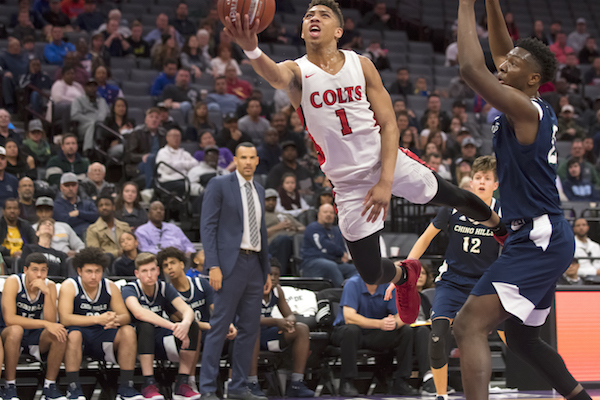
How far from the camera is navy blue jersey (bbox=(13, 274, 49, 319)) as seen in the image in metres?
6.39

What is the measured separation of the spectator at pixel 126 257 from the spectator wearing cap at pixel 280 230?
1824 mm

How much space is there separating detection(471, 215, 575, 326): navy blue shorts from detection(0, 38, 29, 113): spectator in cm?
972

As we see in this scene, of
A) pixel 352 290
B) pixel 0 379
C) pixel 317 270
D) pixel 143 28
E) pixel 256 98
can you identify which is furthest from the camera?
pixel 143 28

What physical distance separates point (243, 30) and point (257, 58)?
171mm

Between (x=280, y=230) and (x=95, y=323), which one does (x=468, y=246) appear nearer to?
(x=95, y=323)

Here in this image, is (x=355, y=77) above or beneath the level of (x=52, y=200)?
above

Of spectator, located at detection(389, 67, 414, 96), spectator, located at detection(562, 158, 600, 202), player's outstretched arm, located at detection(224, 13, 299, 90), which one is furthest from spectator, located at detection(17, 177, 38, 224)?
spectator, located at detection(562, 158, 600, 202)

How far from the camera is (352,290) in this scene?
23.5 feet

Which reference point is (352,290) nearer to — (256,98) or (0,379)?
(0,379)

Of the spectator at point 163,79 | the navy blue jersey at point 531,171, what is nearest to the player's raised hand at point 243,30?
the navy blue jersey at point 531,171

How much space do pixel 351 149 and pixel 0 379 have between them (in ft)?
12.7

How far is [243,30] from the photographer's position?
356 cm

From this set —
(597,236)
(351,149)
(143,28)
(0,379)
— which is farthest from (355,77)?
(143,28)

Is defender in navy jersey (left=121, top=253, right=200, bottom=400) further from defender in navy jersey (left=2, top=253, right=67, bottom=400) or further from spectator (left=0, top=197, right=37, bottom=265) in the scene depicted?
spectator (left=0, top=197, right=37, bottom=265)
